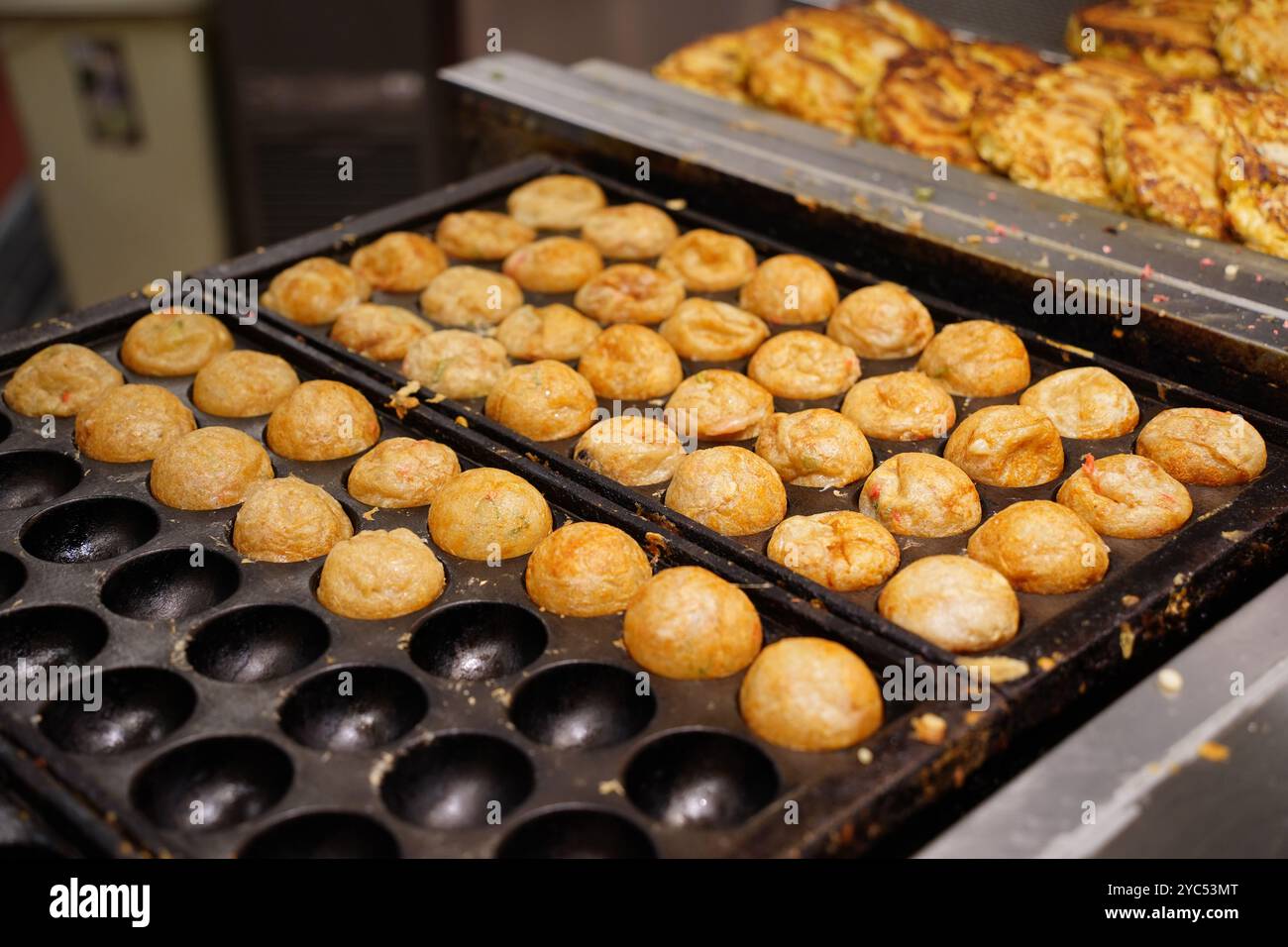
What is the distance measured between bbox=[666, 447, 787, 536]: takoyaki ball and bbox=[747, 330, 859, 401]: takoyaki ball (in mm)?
456

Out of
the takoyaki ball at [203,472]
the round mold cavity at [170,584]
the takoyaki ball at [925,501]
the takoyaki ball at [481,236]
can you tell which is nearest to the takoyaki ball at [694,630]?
the takoyaki ball at [925,501]

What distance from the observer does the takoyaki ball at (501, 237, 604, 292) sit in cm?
347

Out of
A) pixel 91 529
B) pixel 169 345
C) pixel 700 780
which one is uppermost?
pixel 169 345

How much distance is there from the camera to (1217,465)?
258 cm

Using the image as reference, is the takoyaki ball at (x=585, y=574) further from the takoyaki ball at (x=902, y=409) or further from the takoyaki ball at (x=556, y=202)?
the takoyaki ball at (x=556, y=202)

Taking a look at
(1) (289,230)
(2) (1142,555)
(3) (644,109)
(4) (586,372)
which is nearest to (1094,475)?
(2) (1142,555)

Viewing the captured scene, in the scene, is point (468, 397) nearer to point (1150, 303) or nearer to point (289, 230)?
point (1150, 303)

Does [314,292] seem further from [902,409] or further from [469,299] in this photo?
[902,409]

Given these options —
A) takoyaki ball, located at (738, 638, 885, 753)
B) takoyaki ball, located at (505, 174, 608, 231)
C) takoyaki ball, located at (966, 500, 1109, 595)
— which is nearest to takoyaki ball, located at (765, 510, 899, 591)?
takoyaki ball, located at (966, 500, 1109, 595)

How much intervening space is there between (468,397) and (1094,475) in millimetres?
1424

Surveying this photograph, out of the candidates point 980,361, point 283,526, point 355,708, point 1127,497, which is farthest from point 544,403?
point 1127,497

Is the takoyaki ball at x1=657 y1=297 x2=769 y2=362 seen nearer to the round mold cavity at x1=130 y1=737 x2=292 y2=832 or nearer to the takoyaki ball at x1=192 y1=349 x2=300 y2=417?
the takoyaki ball at x1=192 y1=349 x2=300 y2=417

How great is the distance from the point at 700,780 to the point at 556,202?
2.21m

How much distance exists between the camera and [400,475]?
8.56ft
